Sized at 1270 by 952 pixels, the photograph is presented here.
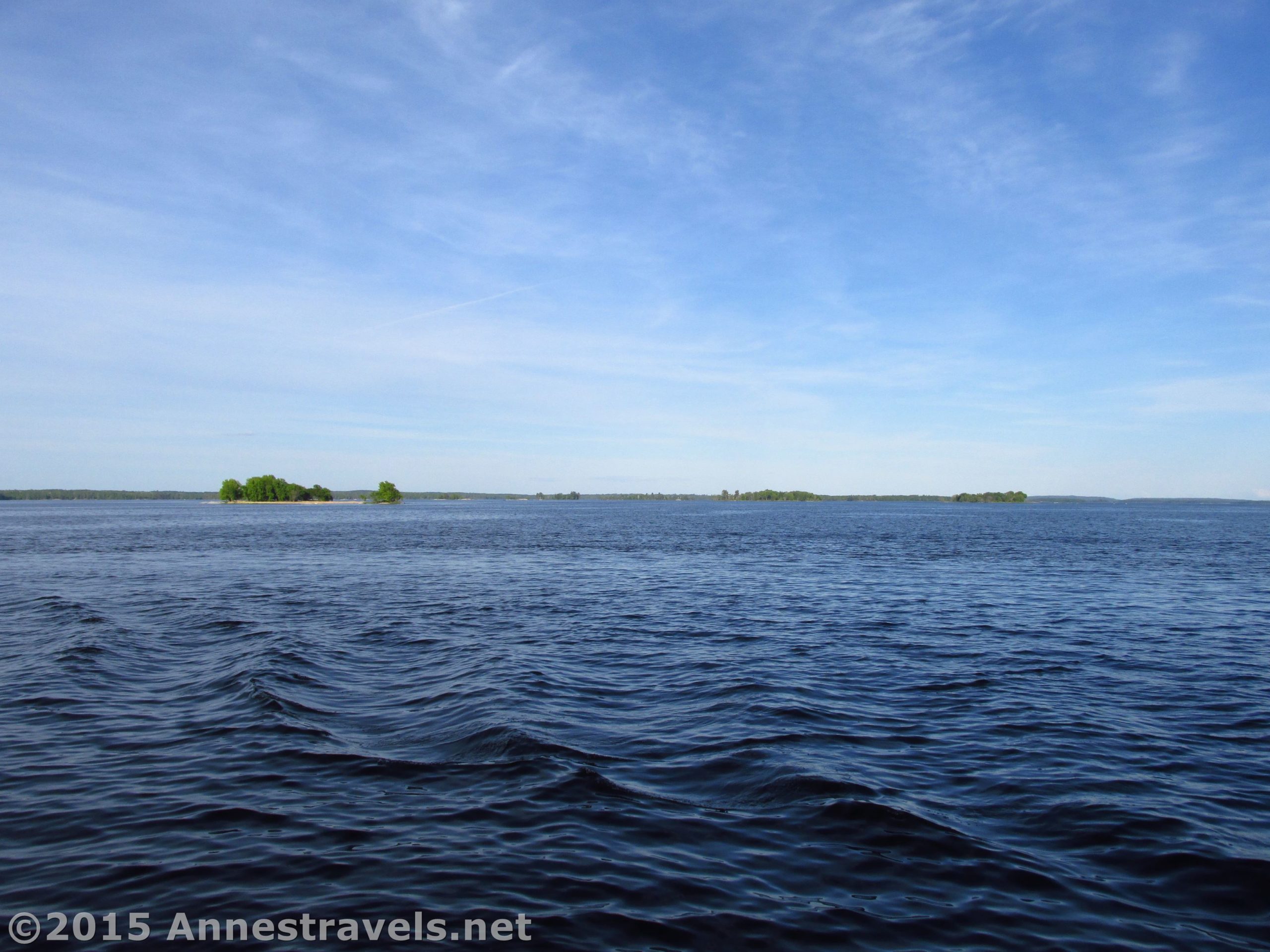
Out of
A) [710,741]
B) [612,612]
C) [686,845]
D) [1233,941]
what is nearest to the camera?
[1233,941]

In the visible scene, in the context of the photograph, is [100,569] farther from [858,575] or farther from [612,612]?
[858,575]

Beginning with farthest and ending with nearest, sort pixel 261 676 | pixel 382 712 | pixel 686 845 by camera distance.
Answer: pixel 261 676 < pixel 382 712 < pixel 686 845

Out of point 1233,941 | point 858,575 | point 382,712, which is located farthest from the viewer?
point 858,575

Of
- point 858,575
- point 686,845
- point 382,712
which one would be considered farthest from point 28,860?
point 858,575

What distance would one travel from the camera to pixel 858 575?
4647 cm

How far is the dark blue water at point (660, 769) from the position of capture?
8.94 meters

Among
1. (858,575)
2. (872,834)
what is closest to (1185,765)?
(872,834)

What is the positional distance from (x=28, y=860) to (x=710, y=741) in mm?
10731

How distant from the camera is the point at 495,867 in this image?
9.68 meters

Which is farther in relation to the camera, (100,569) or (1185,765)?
(100,569)

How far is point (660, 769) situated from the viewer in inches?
527

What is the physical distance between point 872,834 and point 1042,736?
6.72 metres

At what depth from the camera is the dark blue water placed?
29.3 ft

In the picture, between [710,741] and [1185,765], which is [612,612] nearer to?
[710,741]
